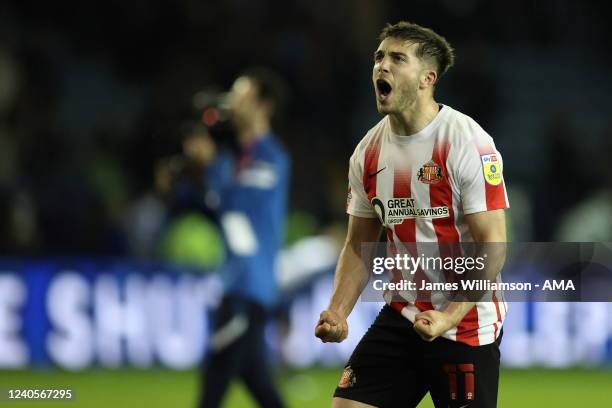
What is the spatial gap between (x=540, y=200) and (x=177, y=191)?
6.23 metres

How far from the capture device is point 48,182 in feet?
41.2

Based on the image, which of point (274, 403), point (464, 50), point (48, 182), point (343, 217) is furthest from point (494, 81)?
point (274, 403)

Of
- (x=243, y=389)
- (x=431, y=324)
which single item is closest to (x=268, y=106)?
(x=431, y=324)

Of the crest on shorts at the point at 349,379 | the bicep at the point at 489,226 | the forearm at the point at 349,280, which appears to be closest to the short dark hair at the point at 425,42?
the bicep at the point at 489,226

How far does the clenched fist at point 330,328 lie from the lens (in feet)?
14.3

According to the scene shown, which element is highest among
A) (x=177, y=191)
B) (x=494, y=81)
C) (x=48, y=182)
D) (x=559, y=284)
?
(x=494, y=81)

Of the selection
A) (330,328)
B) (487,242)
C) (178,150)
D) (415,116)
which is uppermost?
(178,150)

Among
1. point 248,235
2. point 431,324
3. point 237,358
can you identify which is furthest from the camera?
point 248,235

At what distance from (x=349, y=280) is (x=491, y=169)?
71 cm

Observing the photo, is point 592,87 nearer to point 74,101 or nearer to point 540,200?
point 540,200

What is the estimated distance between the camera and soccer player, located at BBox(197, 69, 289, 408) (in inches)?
255

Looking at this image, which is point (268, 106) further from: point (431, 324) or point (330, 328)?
point (431, 324)

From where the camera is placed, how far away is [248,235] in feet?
22.0

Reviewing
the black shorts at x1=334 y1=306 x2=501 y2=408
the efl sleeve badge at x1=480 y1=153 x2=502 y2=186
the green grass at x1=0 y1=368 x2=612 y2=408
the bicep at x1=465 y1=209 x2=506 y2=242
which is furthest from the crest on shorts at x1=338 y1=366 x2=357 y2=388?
the green grass at x1=0 y1=368 x2=612 y2=408
